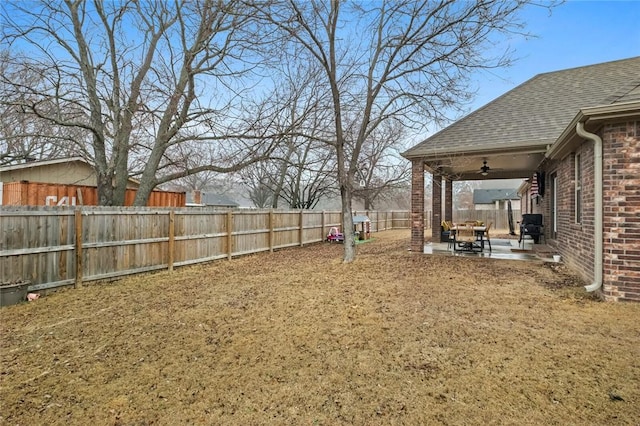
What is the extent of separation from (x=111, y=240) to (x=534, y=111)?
11315mm

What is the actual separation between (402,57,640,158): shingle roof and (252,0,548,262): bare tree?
0.98 metres

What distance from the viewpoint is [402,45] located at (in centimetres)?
833

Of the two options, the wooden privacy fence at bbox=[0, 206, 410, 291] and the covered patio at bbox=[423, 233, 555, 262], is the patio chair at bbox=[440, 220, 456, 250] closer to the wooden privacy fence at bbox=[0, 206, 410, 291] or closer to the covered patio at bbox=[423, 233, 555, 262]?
the covered patio at bbox=[423, 233, 555, 262]

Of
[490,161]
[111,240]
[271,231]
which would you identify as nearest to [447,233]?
[490,161]

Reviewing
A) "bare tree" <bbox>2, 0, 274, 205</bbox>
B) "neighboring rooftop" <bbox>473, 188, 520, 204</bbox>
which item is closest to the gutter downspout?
"bare tree" <bbox>2, 0, 274, 205</bbox>

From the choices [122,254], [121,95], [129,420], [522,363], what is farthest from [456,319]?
[121,95]

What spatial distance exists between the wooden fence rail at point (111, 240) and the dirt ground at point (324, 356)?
23.6 inches

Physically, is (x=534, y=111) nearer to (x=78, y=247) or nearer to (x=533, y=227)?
(x=533, y=227)

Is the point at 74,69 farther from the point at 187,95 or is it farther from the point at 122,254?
the point at 122,254

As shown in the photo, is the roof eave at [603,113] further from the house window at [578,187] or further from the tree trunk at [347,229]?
the tree trunk at [347,229]

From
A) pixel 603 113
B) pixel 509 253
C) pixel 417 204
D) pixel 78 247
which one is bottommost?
pixel 509 253

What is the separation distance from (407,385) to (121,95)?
10003 mm

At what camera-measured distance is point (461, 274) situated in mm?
6988

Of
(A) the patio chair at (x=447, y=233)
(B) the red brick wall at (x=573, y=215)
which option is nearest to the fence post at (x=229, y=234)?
(A) the patio chair at (x=447, y=233)
